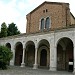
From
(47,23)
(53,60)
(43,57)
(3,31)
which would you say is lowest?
(53,60)

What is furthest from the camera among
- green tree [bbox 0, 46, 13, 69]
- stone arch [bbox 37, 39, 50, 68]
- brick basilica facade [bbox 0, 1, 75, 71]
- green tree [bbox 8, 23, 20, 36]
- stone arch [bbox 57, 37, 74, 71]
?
green tree [bbox 8, 23, 20, 36]

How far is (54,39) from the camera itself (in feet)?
63.3

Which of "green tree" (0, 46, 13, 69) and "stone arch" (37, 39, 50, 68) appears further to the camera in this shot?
"stone arch" (37, 39, 50, 68)

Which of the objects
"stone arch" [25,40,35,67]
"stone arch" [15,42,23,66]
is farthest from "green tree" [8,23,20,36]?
"stone arch" [25,40,35,67]

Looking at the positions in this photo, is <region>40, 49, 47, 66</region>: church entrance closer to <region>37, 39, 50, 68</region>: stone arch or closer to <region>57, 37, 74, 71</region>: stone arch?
<region>37, 39, 50, 68</region>: stone arch

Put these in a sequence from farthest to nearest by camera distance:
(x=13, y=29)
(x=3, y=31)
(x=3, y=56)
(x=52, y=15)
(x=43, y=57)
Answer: (x=13, y=29)
(x=3, y=31)
(x=43, y=57)
(x=52, y=15)
(x=3, y=56)

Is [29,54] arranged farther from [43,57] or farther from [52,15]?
[52,15]

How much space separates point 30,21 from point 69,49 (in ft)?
28.9

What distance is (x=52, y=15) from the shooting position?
24219 millimetres

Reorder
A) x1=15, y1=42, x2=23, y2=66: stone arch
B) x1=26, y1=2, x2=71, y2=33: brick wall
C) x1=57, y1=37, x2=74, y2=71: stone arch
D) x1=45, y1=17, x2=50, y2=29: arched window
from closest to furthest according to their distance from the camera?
1. x1=57, y1=37, x2=74, y2=71: stone arch
2. x1=26, y1=2, x2=71, y2=33: brick wall
3. x1=45, y1=17, x2=50, y2=29: arched window
4. x1=15, y1=42, x2=23, y2=66: stone arch

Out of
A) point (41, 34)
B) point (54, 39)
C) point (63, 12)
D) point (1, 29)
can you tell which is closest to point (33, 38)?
point (41, 34)

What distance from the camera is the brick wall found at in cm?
2297

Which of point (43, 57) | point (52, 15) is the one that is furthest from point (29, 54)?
point (52, 15)

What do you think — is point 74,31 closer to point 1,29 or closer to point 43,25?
point 43,25
